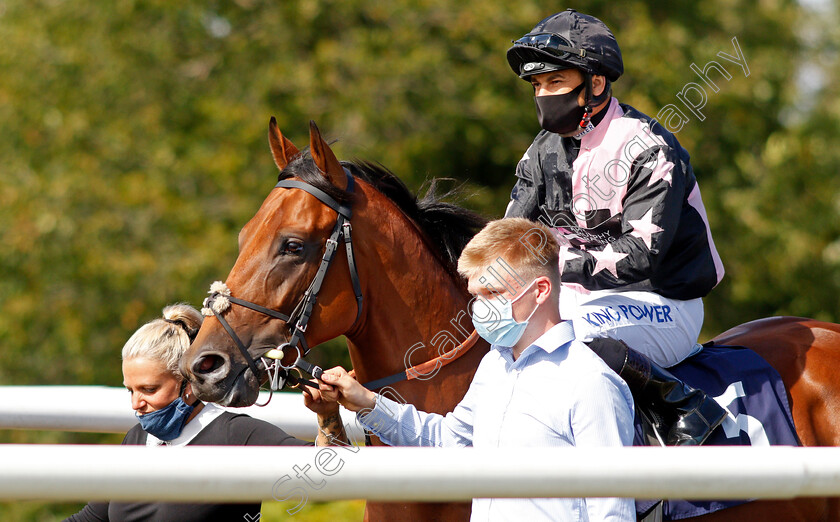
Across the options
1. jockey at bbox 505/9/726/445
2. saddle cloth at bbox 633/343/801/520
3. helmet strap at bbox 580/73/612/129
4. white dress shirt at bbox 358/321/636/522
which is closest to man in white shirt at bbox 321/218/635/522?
white dress shirt at bbox 358/321/636/522

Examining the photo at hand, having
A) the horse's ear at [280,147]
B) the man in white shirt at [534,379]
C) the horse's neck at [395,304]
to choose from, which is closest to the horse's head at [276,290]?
the horse's neck at [395,304]

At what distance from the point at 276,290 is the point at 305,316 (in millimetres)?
137

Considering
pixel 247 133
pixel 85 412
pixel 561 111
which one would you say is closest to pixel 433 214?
pixel 561 111

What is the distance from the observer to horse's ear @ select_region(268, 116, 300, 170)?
3.41 m

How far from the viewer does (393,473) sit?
1.63 m

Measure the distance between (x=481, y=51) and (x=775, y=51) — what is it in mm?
5364

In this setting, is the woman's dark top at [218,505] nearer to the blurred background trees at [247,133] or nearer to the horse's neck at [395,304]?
the horse's neck at [395,304]

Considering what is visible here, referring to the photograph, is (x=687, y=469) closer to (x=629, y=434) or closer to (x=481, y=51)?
(x=629, y=434)

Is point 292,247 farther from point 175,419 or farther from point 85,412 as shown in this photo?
point 85,412

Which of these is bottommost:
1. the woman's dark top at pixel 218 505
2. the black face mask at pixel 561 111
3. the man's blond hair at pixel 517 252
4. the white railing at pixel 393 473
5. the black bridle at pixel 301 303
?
the white railing at pixel 393 473

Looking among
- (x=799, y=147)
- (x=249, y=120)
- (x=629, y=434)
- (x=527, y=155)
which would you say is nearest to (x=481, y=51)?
(x=249, y=120)

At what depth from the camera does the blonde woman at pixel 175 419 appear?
2.81m

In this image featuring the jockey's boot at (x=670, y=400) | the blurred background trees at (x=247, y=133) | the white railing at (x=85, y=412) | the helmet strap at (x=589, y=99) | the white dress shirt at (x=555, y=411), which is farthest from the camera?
the blurred background trees at (x=247, y=133)

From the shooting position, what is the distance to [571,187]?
10.7 ft
